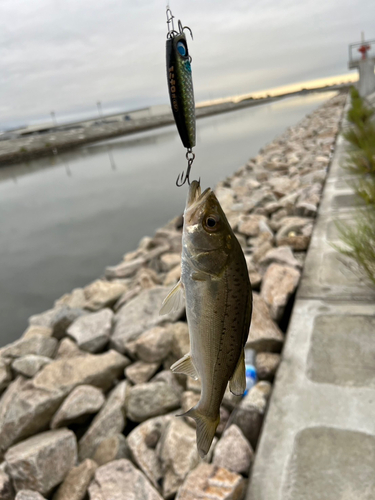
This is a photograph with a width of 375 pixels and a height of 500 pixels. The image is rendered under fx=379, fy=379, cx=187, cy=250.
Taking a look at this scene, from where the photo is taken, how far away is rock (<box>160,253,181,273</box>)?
6.17 meters

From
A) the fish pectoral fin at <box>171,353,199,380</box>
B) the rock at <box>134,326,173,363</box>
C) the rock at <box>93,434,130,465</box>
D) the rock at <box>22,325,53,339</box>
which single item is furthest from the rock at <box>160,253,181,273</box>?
the fish pectoral fin at <box>171,353,199,380</box>

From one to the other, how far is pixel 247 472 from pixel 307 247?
11.1 ft

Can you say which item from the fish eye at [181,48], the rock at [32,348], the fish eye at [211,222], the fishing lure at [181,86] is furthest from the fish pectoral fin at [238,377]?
the rock at [32,348]

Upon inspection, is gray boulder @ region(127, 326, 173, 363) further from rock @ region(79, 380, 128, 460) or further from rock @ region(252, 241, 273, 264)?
rock @ region(252, 241, 273, 264)

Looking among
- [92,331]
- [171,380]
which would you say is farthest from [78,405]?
[92,331]

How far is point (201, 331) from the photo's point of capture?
1.09m

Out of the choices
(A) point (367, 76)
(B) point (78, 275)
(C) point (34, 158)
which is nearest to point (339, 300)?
(B) point (78, 275)

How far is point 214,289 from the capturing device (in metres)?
1.06

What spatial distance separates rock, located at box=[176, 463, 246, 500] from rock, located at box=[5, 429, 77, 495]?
3.16 ft

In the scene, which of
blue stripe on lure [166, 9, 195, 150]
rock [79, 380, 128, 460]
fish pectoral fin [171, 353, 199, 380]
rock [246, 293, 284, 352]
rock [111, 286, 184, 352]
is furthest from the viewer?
rock [111, 286, 184, 352]

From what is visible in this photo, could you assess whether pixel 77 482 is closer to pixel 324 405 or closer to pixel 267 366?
pixel 267 366

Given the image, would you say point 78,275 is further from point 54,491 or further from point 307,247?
point 54,491

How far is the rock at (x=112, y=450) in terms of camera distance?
2652 millimetres

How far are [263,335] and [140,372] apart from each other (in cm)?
117
